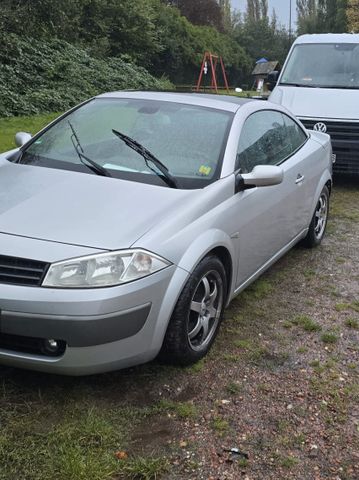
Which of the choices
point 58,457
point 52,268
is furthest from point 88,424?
point 52,268

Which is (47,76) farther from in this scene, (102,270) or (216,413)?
(216,413)

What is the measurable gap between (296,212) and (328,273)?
0.68 metres

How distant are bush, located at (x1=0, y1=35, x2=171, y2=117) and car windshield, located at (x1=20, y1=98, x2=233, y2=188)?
31.4 ft

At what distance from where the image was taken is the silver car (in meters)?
2.78

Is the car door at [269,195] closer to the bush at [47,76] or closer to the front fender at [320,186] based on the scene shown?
the front fender at [320,186]

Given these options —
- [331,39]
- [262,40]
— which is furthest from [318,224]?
[262,40]

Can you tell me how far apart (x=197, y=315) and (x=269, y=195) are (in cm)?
124

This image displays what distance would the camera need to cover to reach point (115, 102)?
177 inches

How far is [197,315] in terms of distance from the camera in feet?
11.2

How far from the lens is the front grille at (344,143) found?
7996 mm

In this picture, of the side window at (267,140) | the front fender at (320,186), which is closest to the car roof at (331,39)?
the front fender at (320,186)

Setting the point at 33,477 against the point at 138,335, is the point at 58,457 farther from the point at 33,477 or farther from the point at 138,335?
the point at 138,335

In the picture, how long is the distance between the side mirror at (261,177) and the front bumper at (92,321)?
3.38 ft

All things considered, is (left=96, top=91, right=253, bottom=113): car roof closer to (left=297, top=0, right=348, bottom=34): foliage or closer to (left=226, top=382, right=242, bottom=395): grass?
(left=226, top=382, right=242, bottom=395): grass
